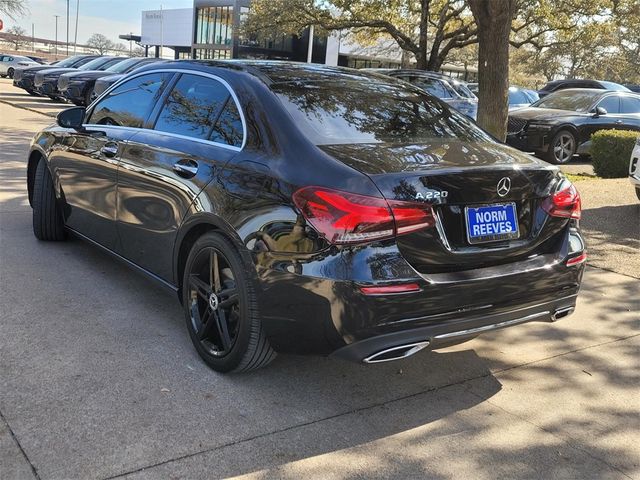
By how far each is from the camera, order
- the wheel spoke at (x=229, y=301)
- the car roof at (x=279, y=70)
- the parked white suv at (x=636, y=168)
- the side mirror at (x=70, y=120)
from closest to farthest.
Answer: the wheel spoke at (x=229, y=301) → the car roof at (x=279, y=70) → the side mirror at (x=70, y=120) → the parked white suv at (x=636, y=168)

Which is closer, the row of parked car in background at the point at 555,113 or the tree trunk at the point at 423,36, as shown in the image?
the row of parked car in background at the point at 555,113

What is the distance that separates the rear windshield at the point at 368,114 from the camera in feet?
11.3

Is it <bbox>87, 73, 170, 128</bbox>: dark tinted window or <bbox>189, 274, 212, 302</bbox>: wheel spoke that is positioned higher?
<bbox>87, 73, 170, 128</bbox>: dark tinted window

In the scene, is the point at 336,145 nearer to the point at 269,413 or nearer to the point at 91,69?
the point at 269,413

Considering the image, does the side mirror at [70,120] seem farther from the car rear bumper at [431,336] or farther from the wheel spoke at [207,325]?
the car rear bumper at [431,336]

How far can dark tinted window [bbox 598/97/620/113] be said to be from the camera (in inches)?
553

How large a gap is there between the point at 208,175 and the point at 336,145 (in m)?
→ 0.77

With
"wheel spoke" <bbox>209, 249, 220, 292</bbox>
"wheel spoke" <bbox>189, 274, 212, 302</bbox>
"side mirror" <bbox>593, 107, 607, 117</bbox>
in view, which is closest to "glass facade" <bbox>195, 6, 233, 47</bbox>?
"side mirror" <bbox>593, 107, 607, 117</bbox>

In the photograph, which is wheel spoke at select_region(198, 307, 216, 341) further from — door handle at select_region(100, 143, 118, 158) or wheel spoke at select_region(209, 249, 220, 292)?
door handle at select_region(100, 143, 118, 158)

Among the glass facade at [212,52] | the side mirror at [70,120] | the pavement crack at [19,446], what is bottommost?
the pavement crack at [19,446]

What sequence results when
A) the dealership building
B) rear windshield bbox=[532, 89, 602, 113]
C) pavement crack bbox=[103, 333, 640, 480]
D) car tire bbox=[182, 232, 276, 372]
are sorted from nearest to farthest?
pavement crack bbox=[103, 333, 640, 480]
car tire bbox=[182, 232, 276, 372]
rear windshield bbox=[532, 89, 602, 113]
the dealership building

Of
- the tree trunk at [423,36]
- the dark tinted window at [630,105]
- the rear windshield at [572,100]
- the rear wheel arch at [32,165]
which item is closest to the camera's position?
the rear wheel arch at [32,165]

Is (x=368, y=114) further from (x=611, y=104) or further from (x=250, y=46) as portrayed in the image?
(x=250, y=46)

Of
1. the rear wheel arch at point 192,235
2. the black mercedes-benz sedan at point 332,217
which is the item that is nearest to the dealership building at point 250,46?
the black mercedes-benz sedan at point 332,217
